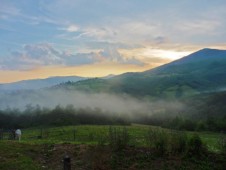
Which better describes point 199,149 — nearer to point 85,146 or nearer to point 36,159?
point 85,146

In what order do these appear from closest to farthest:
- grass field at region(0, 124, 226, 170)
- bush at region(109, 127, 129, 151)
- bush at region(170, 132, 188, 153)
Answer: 1. grass field at region(0, 124, 226, 170)
2. bush at region(170, 132, 188, 153)
3. bush at region(109, 127, 129, 151)

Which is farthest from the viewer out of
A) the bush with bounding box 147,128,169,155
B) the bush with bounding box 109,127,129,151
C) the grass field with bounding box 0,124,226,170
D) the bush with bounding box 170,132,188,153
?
the bush with bounding box 109,127,129,151

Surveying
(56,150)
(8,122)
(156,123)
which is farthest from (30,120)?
(56,150)

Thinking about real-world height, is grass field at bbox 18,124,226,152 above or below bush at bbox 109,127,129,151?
below

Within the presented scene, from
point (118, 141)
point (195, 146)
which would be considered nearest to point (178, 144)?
point (195, 146)

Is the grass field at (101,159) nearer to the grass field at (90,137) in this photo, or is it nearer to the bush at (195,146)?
the bush at (195,146)

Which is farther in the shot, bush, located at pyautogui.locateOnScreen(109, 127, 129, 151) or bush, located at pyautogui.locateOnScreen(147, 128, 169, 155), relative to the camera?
bush, located at pyautogui.locateOnScreen(109, 127, 129, 151)

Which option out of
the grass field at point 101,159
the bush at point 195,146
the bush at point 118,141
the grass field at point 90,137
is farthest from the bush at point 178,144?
the bush at point 118,141

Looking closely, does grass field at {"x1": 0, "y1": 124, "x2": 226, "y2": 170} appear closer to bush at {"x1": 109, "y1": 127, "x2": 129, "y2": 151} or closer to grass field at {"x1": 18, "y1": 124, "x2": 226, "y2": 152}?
bush at {"x1": 109, "y1": 127, "x2": 129, "y2": 151}

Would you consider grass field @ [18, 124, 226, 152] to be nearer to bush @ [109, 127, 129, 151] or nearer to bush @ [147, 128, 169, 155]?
bush @ [109, 127, 129, 151]

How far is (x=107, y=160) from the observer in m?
27.3

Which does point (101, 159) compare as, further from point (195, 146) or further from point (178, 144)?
point (195, 146)

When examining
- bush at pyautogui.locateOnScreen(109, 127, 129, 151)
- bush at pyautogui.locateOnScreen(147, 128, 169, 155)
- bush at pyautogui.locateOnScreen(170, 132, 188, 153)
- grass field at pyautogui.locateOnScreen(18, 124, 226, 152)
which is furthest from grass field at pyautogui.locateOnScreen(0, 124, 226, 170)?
grass field at pyautogui.locateOnScreen(18, 124, 226, 152)

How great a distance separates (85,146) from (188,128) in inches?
3699
